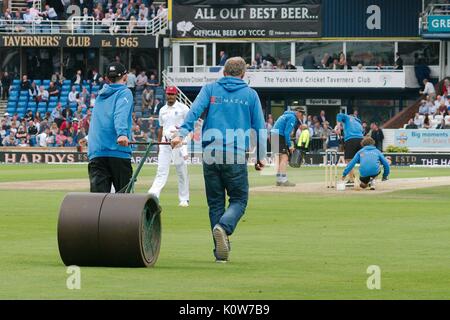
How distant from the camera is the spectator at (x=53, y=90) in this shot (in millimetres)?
59969

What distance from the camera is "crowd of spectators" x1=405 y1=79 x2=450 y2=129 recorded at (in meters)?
51.7

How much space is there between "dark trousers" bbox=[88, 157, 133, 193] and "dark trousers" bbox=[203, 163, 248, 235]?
1.27 metres

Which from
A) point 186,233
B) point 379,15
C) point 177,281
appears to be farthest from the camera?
point 379,15

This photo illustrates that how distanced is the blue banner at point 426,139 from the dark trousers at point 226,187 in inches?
1411

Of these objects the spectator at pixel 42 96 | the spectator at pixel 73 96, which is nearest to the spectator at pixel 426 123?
the spectator at pixel 73 96

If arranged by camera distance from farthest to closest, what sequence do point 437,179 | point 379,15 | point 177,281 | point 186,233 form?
point 379,15
point 437,179
point 186,233
point 177,281

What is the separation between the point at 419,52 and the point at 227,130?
48293 millimetres

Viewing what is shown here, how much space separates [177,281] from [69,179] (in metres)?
23.8

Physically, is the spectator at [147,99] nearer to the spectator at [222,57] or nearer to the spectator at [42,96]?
the spectator at [222,57]

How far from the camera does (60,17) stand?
6438 cm

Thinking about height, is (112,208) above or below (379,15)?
below

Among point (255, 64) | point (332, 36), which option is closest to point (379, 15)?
point (332, 36)
